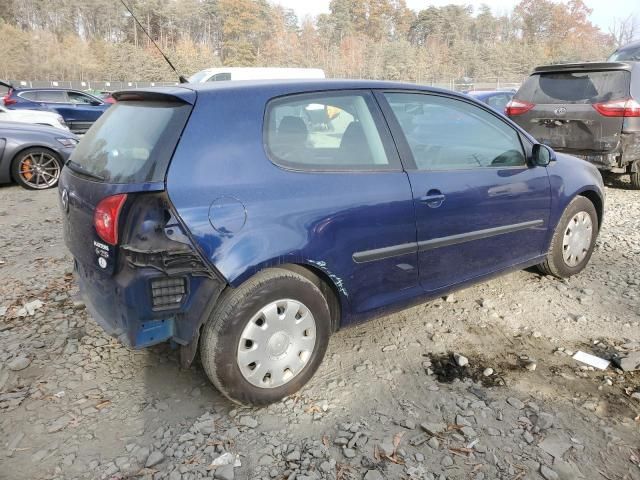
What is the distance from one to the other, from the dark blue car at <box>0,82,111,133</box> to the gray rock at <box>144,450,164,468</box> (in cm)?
1459

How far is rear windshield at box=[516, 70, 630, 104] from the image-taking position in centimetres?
658

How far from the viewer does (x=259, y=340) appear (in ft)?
8.20

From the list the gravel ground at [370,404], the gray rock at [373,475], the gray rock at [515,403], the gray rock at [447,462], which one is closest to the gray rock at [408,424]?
the gravel ground at [370,404]

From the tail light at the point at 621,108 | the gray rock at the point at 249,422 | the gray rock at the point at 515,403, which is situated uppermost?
the tail light at the point at 621,108

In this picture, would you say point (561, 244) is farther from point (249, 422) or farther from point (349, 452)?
point (249, 422)

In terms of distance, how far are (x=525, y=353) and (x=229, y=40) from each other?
254 ft

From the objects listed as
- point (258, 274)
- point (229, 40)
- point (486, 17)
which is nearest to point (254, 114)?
point (258, 274)

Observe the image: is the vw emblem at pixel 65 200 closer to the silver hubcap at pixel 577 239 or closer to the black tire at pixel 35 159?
the silver hubcap at pixel 577 239

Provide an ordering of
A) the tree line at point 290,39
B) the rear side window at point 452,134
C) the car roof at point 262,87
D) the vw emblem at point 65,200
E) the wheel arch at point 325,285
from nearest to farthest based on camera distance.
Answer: the car roof at point 262,87 → the wheel arch at point 325,285 → the vw emblem at point 65,200 → the rear side window at point 452,134 → the tree line at point 290,39

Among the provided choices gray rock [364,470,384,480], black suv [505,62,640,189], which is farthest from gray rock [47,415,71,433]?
black suv [505,62,640,189]

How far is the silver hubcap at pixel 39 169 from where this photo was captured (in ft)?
25.3

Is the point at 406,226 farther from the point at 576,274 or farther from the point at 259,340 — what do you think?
the point at 576,274

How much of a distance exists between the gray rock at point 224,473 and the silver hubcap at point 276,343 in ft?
1.40

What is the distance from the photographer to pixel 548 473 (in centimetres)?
217
